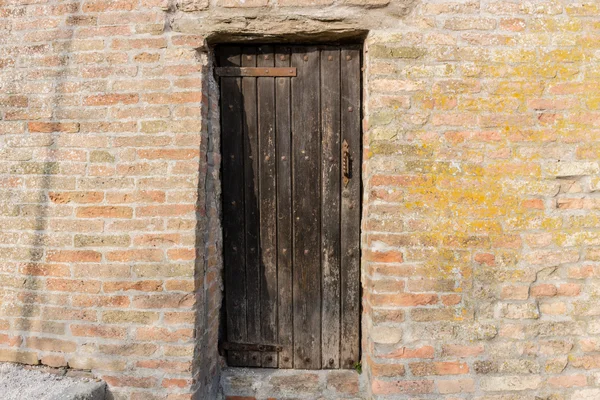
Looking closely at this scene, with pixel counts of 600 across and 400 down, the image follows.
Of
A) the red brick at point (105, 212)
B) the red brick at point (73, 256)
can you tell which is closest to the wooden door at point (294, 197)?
the red brick at point (105, 212)

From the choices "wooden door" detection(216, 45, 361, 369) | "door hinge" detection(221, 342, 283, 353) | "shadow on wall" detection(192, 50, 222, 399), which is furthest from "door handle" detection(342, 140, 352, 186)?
"door hinge" detection(221, 342, 283, 353)

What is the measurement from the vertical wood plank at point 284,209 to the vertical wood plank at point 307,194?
4 cm

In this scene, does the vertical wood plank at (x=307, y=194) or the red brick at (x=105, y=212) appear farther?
the vertical wood plank at (x=307, y=194)

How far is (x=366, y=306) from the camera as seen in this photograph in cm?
A: 254

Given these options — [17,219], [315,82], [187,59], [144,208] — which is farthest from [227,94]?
[17,219]

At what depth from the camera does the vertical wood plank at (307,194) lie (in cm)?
262

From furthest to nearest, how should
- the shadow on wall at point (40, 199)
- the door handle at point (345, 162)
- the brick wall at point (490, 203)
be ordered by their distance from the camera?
the door handle at point (345, 162), the shadow on wall at point (40, 199), the brick wall at point (490, 203)

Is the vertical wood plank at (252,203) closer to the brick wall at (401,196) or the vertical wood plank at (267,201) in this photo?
the vertical wood plank at (267,201)

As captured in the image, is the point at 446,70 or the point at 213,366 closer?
the point at 446,70

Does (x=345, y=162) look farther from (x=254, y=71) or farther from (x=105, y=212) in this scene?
(x=105, y=212)

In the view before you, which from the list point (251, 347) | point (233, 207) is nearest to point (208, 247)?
point (233, 207)

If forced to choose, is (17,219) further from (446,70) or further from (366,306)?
(446,70)

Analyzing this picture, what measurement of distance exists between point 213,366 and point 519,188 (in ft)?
6.83

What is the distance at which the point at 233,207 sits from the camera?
2.68 metres
